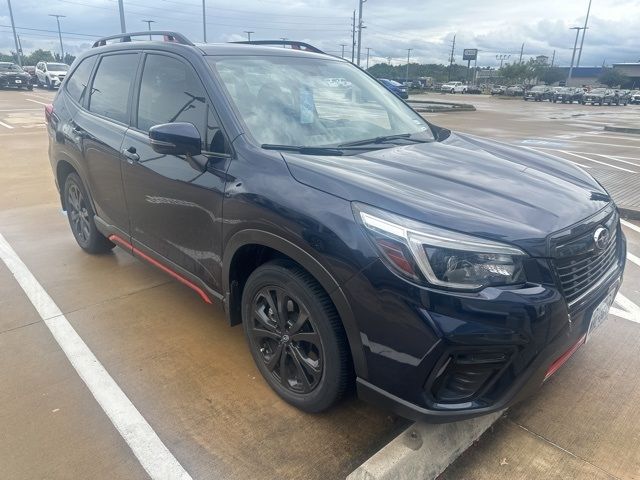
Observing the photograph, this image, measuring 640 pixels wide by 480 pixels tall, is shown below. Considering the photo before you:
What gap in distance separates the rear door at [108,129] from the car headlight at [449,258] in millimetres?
2385

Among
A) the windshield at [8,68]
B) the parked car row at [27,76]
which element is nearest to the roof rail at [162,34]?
the parked car row at [27,76]

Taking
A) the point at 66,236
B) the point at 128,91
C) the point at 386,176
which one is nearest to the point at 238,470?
the point at 386,176

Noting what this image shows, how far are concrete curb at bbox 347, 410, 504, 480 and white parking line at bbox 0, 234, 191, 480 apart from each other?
33.6 inches

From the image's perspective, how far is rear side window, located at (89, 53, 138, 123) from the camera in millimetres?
3543

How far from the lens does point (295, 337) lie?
2.41 meters

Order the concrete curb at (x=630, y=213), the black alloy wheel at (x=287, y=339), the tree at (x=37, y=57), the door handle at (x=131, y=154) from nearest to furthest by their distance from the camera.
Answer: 1. the black alloy wheel at (x=287, y=339)
2. the door handle at (x=131, y=154)
3. the concrete curb at (x=630, y=213)
4. the tree at (x=37, y=57)

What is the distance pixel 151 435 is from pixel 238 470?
20.2 inches

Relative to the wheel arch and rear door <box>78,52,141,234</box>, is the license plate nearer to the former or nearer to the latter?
the wheel arch

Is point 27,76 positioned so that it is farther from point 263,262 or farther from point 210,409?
point 210,409

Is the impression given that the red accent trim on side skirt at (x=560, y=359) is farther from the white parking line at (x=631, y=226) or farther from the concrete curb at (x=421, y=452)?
the white parking line at (x=631, y=226)

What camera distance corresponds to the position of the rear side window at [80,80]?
4.20m

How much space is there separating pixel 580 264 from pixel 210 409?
6.39 feet

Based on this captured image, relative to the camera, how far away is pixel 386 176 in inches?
90.4

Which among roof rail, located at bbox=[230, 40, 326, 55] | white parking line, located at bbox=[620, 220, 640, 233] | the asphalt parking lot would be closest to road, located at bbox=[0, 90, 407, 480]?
the asphalt parking lot
